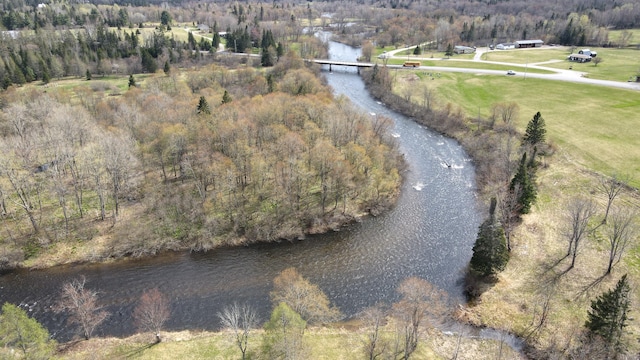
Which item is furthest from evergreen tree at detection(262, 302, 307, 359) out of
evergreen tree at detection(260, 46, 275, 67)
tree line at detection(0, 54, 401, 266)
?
evergreen tree at detection(260, 46, 275, 67)

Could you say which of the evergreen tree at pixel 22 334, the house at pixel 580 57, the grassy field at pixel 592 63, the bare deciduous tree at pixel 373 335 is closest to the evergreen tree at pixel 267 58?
the grassy field at pixel 592 63

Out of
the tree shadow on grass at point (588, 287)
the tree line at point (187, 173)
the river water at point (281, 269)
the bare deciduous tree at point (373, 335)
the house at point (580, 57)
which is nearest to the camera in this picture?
the bare deciduous tree at point (373, 335)

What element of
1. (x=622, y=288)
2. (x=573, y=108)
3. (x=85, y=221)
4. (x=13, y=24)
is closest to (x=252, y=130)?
(x=85, y=221)

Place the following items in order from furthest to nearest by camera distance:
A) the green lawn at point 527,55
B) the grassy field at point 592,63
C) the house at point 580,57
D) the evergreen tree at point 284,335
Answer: the green lawn at point 527,55 → the house at point 580,57 → the grassy field at point 592,63 → the evergreen tree at point 284,335

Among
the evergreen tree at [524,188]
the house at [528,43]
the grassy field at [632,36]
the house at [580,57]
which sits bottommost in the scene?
the evergreen tree at [524,188]

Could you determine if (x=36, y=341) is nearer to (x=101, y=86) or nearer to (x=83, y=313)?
(x=83, y=313)

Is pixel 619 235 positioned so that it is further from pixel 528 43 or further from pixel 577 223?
pixel 528 43

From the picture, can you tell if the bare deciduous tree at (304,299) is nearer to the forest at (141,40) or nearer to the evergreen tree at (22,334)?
the evergreen tree at (22,334)

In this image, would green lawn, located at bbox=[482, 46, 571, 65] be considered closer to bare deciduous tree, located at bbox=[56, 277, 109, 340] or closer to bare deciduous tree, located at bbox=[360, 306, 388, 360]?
bare deciduous tree, located at bbox=[360, 306, 388, 360]
